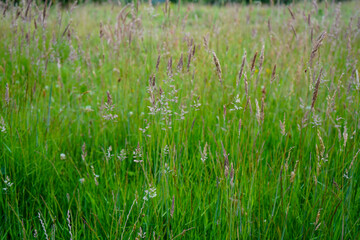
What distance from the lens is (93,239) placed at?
4.03 feet

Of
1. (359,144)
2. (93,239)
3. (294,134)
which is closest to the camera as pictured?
(93,239)

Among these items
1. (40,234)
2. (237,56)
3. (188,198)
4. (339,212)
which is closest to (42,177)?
(40,234)

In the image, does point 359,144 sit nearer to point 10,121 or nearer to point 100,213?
point 100,213

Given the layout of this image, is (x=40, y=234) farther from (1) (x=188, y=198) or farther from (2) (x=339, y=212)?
(2) (x=339, y=212)

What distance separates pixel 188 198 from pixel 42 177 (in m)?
0.78

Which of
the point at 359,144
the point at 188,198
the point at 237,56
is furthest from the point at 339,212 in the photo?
the point at 237,56

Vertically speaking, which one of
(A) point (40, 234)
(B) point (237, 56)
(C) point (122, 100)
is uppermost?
(B) point (237, 56)

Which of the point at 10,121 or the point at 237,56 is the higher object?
the point at 237,56

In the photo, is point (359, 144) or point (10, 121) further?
point (10, 121)

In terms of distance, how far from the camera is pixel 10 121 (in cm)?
173

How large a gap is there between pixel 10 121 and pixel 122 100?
0.86 meters

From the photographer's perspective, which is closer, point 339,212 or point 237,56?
point 339,212

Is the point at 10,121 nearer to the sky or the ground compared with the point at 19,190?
nearer to the sky

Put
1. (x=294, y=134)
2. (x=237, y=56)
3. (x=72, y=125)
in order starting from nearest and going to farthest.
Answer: (x=294, y=134), (x=72, y=125), (x=237, y=56)
